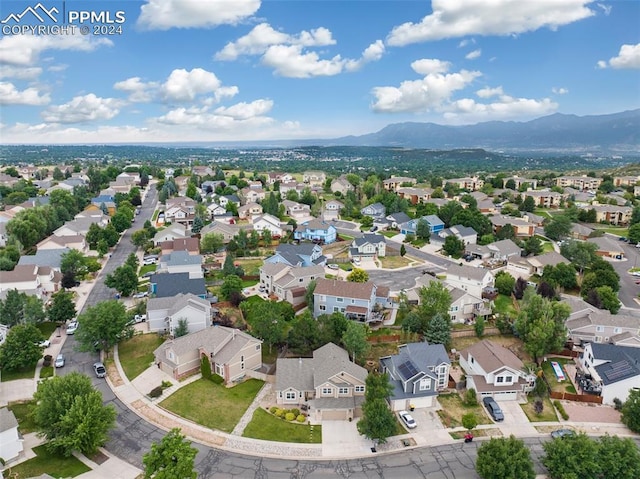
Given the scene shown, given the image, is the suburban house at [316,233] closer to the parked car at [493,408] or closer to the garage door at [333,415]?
the parked car at [493,408]

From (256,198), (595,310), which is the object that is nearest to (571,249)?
(595,310)

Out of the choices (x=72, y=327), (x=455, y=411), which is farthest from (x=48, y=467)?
(x=455, y=411)

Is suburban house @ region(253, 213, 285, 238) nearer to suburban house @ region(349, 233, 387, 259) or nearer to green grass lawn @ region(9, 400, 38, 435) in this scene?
suburban house @ region(349, 233, 387, 259)

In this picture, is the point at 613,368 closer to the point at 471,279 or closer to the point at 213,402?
the point at 471,279

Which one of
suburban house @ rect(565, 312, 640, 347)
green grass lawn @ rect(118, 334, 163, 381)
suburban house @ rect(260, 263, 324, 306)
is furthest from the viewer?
suburban house @ rect(260, 263, 324, 306)

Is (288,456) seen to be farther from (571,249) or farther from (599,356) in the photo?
(571,249)

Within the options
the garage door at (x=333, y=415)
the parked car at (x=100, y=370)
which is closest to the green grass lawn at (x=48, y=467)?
the parked car at (x=100, y=370)

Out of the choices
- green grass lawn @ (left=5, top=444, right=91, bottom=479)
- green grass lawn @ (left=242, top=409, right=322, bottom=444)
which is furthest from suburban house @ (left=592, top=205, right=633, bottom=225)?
green grass lawn @ (left=5, top=444, right=91, bottom=479)
